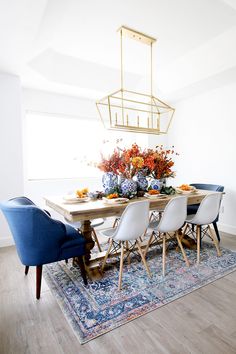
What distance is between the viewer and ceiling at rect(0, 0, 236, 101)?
2320mm

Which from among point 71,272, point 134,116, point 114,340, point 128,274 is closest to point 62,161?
point 134,116

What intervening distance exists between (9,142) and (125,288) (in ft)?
8.84

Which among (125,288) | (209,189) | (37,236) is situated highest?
(209,189)

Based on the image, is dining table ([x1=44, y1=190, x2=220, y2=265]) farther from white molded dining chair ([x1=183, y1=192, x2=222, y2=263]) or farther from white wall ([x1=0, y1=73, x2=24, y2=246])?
white wall ([x1=0, y1=73, x2=24, y2=246])

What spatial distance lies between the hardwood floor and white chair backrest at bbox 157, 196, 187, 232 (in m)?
0.70

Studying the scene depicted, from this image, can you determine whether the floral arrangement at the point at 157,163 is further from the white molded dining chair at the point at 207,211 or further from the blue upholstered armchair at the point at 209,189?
the blue upholstered armchair at the point at 209,189

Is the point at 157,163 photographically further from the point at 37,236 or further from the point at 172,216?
the point at 37,236

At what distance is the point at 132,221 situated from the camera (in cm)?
221

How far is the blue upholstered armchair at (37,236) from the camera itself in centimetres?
189

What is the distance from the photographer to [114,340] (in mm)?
1557

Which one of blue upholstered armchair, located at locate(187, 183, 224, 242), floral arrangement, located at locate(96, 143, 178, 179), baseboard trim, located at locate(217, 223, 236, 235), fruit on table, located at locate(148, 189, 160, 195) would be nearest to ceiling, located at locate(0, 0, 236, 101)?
floral arrangement, located at locate(96, 143, 178, 179)

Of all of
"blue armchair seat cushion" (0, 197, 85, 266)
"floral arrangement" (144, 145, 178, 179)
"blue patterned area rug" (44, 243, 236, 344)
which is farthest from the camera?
"floral arrangement" (144, 145, 178, 179)

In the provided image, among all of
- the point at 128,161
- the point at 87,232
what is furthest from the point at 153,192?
the point at 87,232

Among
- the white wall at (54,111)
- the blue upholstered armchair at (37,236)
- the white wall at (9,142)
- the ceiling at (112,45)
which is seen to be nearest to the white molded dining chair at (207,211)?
the blue upholstered armchair at (37,236)
